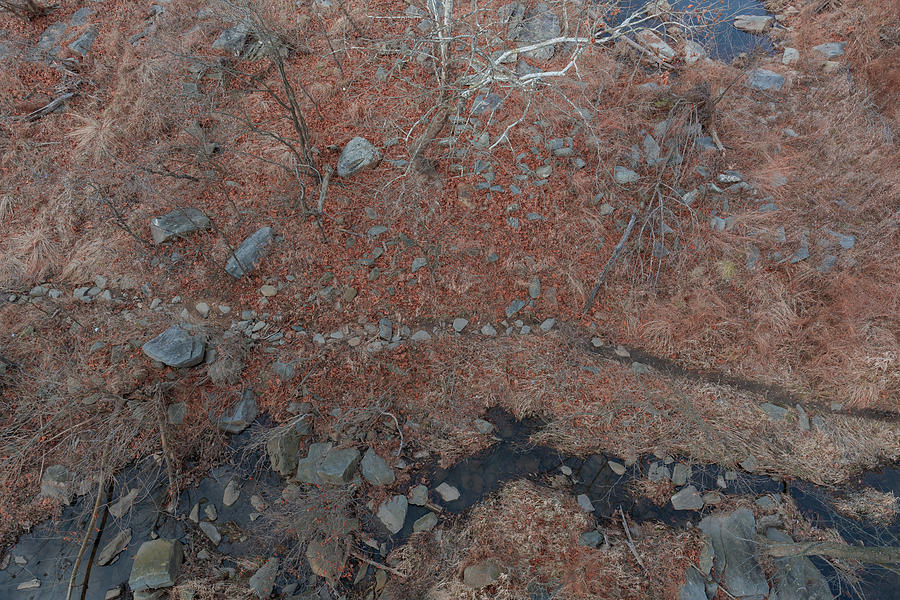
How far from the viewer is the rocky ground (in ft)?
16.9

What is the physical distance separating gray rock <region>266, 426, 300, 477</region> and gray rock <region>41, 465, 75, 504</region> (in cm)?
238

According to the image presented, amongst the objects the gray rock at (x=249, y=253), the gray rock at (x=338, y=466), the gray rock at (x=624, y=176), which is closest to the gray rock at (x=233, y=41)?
the gray rock at (x=249, y=253)

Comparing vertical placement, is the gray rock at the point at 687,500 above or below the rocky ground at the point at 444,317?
below

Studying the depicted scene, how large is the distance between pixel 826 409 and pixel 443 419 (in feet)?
17.0

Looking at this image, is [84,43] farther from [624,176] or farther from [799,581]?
[799,581]

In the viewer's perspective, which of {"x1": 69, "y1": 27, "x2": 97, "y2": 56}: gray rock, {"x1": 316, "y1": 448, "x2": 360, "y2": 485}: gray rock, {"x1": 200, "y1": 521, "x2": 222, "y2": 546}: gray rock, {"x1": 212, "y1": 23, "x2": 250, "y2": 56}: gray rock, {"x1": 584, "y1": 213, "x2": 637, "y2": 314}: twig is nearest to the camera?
{"x1": 200, "y1": 521, "x2": 222, "y2": 546}: gray rock

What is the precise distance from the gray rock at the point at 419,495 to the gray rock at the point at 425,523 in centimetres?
16

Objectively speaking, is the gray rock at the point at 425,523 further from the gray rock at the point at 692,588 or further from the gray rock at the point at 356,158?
the gray rock at the point at 356,158

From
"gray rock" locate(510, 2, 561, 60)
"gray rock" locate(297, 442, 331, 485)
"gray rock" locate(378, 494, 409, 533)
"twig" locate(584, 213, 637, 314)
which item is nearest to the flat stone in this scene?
"gray rock" locate(378, 494, 409, 533)

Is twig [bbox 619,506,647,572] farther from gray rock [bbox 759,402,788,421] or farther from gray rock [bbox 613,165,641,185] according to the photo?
gray rock [bbox 613,165,641,185]

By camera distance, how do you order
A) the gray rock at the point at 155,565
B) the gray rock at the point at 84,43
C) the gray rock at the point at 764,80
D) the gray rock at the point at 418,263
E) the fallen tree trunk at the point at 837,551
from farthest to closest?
the gray rock at the point at 84,43, the gray rock at the point at 764,80, the gray rock at the point at 418,263, the gray rock at the point at 155,565, the fallen tree trunk at the point at 837,551

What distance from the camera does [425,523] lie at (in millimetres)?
5258

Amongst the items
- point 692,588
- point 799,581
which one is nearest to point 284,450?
point 692,588

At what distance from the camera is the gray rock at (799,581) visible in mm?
4785
